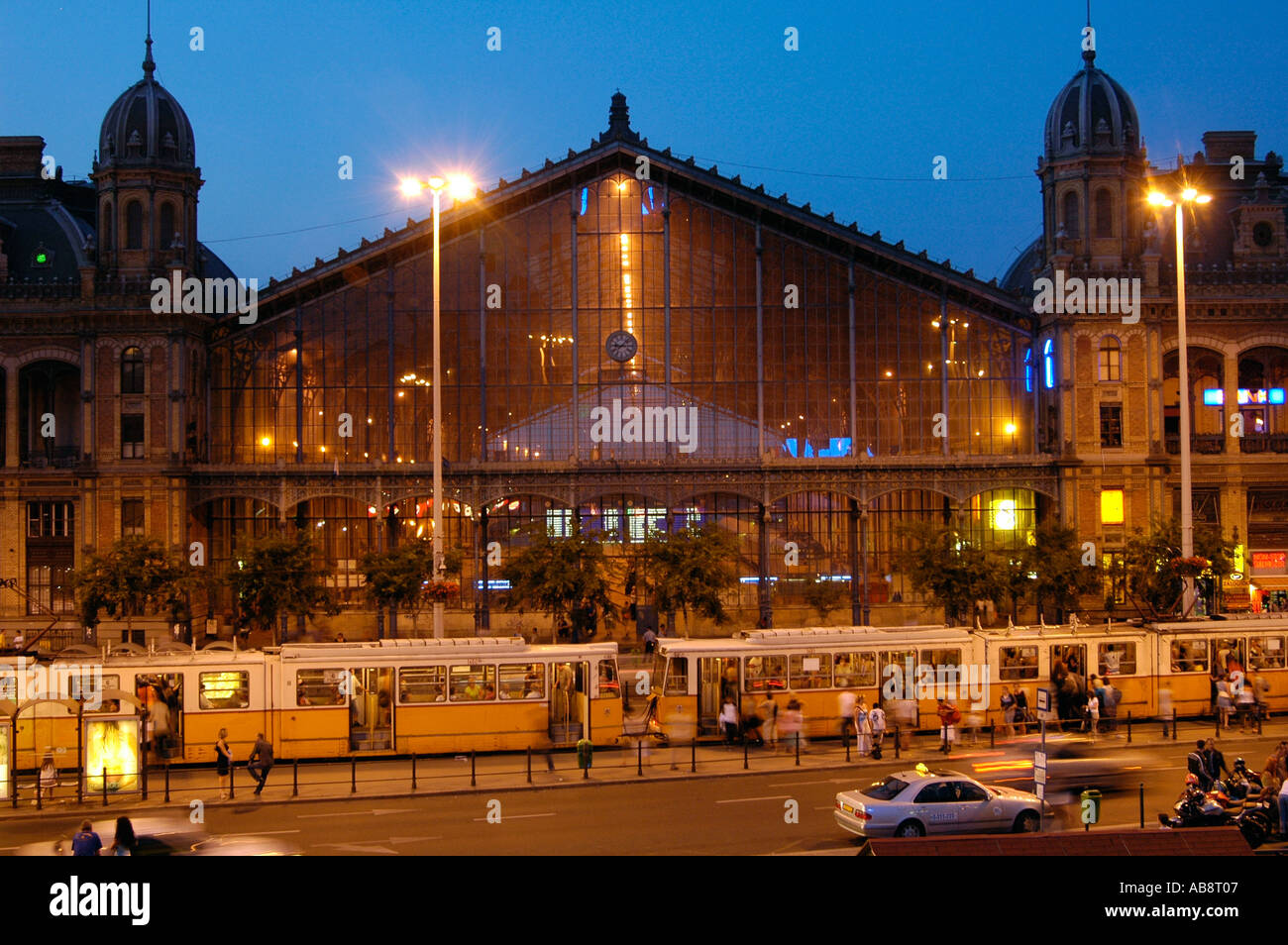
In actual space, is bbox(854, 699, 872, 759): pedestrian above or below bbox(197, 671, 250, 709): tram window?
below

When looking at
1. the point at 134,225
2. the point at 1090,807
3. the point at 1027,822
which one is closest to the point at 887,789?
the point at 1027,822

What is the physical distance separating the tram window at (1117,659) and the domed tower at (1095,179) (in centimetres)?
2246

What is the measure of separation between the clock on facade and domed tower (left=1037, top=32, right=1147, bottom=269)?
18715mm

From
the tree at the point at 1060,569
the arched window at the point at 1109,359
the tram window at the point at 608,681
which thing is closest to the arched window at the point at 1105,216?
the arched window at the point at 1109,359

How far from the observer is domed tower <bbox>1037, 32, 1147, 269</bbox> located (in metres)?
49.9

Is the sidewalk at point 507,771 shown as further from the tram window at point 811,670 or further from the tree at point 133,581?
the tree at point 133,581

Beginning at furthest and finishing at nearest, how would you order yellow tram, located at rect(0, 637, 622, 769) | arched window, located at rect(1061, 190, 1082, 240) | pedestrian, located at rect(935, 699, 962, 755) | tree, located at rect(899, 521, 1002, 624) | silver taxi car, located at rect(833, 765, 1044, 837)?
arched window, located at rect(1061, 190, 1082, 240) < tree, located at rect(899, 521, 1002, 624) < pedestrian, located at rect(935, 699, 962, 755) < yellow tram, located at rect(0, 637, 622, 769) < silver taxi car, located at rect(833, 765, 1044, 837)

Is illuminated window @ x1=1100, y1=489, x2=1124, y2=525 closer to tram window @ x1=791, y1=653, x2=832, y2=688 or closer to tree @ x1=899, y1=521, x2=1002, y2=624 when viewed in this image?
tree @ x1=899, y1=521, x2=1002, y2=624

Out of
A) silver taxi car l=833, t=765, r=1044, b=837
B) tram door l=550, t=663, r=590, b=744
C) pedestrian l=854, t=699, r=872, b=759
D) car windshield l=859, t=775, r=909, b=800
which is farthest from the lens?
tram door l=550, t=663, r=590, b=744

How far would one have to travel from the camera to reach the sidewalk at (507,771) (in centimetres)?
2550

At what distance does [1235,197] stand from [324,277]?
42.0 m

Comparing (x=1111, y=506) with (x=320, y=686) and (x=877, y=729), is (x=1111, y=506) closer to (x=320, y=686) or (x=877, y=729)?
(x=877, y=729)

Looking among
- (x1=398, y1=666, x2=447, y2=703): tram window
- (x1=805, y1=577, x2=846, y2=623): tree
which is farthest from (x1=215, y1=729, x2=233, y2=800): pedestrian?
(x1=805, y1=577, x2=846, y2=623): tree
